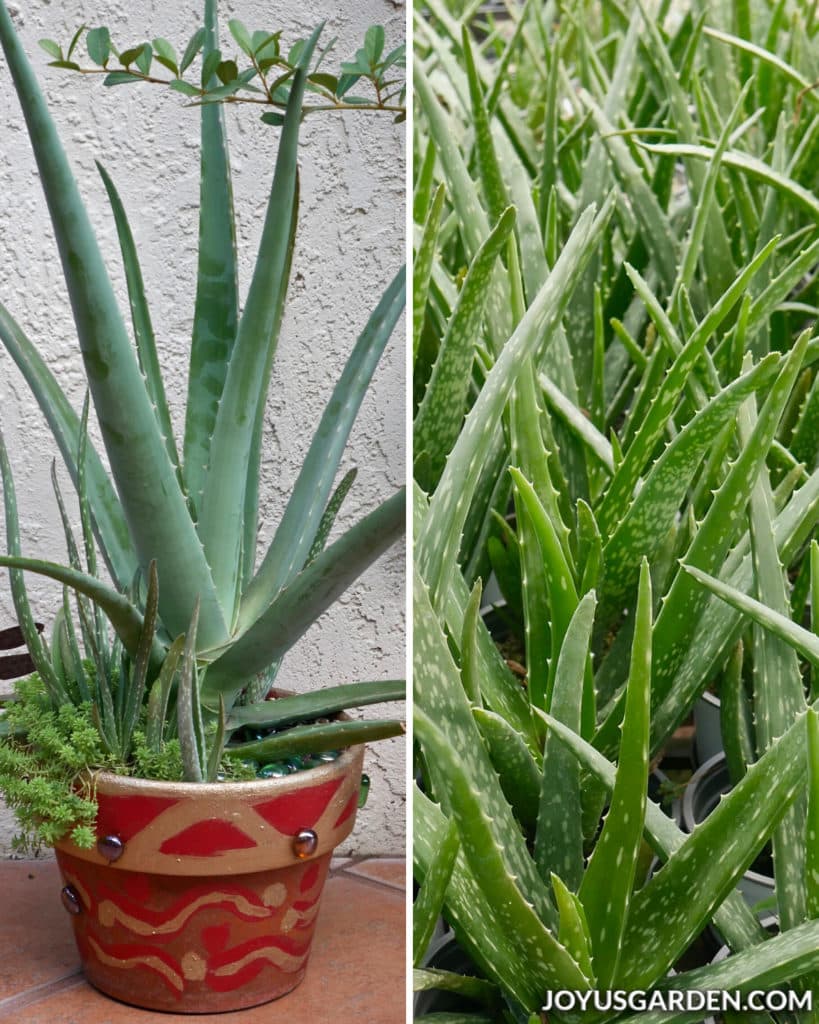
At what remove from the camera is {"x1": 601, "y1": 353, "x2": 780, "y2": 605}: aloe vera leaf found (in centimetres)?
30

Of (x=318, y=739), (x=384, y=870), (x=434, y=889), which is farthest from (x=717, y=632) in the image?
(x=384, y=870)

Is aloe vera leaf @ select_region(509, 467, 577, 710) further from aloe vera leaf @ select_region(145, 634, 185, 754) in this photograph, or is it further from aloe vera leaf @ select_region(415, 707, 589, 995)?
aloe vera leaf @ select_region(145, 634, 185, 754)

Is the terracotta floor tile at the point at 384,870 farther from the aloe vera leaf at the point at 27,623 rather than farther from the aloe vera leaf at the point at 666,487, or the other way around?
the aloe vera leaf at the point at 666,487

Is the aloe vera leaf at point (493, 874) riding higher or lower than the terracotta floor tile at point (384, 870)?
higher

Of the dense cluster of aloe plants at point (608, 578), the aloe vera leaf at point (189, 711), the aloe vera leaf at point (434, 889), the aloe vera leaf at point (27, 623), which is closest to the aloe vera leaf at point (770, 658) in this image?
the dense cluster of aloe plants at point (608, 578)

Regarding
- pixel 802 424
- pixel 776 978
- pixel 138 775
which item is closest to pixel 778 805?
pixel 776 978

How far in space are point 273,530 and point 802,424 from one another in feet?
1.20

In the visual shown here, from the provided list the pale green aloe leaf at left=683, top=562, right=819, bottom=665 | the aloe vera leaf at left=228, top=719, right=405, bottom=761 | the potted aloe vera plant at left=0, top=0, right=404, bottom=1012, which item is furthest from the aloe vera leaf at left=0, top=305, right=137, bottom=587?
the pale green aloe leaf at left=683, top=562, right=819, bottom=665

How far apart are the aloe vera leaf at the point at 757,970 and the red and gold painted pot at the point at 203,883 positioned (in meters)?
0.24

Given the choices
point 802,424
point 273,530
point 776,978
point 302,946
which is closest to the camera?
point 776,978

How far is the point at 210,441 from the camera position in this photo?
21.1 inches

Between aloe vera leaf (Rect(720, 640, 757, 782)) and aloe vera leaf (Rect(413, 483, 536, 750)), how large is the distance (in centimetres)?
6

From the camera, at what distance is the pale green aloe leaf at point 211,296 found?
522 millimetres

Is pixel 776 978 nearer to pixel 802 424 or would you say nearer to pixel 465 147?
pixel 802 424
